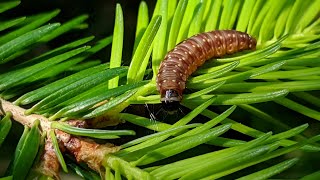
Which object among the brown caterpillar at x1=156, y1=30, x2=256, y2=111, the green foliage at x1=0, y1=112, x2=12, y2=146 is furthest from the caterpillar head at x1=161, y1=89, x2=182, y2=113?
the green foliage at x1=0, y1=112, x2=12, y2=146

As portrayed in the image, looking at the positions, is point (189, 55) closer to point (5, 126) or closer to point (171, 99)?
point (171, 99)

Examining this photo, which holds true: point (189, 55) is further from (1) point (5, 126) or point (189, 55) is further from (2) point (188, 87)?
(1) point (5, 126)

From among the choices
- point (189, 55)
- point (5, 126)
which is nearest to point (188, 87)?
point (189, 55)

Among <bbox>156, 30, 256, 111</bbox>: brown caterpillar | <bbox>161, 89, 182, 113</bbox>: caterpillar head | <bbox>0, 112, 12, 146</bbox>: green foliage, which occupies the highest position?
<bbox>156, 30, 256, 111</bbox>: brown caterpillar

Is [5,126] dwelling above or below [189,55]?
below

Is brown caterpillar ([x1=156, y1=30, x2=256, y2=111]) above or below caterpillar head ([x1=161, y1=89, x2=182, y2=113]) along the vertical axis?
above

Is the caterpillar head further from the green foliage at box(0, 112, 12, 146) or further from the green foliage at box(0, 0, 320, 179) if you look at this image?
the green foliage at box(0, 112, 12, 146)

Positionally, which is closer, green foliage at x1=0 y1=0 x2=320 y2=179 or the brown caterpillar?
green foliage at x1=0 y1=0 x2=320 y2=179
